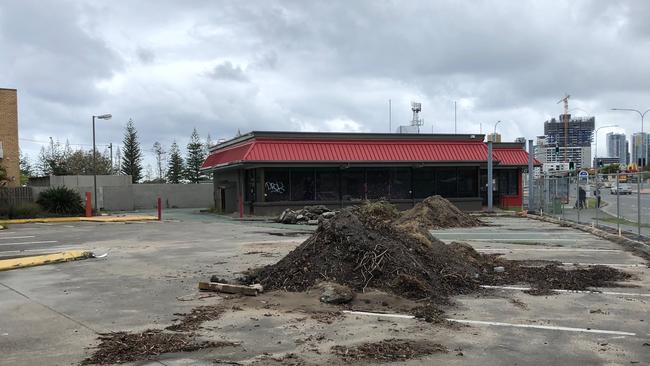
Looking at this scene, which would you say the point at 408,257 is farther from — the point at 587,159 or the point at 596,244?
the point at 587,159

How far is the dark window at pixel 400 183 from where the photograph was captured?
125 ft

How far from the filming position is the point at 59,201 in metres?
35.4

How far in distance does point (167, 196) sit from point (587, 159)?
280 feet

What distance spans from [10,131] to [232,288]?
119 feet

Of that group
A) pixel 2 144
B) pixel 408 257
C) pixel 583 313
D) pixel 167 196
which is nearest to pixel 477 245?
pixel 408 257

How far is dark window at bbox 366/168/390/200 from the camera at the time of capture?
3741cm

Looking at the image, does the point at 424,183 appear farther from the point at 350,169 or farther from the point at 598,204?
the point at 598,204

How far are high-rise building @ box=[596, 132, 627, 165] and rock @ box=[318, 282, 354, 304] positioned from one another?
133 metres

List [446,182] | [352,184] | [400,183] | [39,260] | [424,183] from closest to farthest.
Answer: [39,260], [352,184], [400,183], [424,183], [446,182]

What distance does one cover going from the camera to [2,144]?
3847 cm

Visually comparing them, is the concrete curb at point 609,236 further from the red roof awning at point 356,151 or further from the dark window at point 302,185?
the dark window at point 302,185

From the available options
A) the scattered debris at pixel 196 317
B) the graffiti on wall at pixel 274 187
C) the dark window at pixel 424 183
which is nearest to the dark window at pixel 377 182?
the dark window at pixel 424 183

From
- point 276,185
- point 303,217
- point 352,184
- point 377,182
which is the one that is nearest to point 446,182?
point 377,182

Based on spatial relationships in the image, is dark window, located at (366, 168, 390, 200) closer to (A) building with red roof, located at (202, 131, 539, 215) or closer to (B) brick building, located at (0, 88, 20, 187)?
(A) building with red roof, located at (202, 131, 539, 215)
